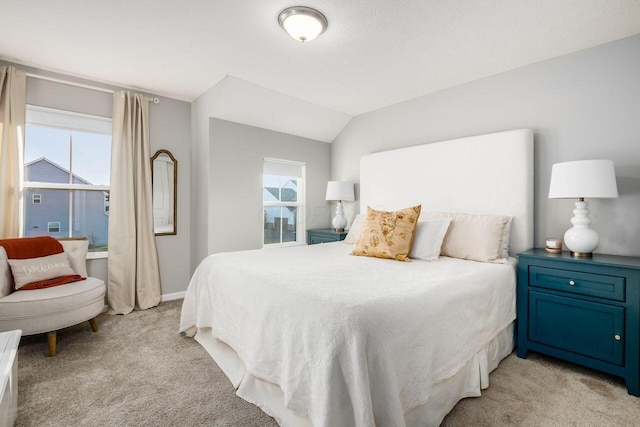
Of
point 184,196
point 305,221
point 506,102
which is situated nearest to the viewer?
point 506,102

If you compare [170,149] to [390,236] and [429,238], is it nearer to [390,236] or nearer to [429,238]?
[390,236]

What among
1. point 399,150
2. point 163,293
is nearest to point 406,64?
point 399,150

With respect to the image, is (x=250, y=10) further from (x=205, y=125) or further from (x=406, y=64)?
(x=205, y=125)

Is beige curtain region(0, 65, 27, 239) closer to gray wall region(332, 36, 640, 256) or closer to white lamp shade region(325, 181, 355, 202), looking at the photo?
white lamp shade region(325, 181, 355, 202)

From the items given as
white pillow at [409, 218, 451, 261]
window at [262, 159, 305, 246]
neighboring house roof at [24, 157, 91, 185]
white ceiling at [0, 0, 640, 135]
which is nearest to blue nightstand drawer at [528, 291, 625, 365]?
white pillow at [409, 218, 451, 261]

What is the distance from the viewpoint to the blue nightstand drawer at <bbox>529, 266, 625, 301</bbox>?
76.4 inches

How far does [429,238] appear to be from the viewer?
2.56 metres

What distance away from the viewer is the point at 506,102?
2.91 m

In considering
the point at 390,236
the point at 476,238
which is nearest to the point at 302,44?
the point at 390,236

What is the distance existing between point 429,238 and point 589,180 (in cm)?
116

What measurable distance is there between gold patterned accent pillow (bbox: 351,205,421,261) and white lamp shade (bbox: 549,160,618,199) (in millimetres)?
1079

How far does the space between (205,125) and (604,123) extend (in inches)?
153

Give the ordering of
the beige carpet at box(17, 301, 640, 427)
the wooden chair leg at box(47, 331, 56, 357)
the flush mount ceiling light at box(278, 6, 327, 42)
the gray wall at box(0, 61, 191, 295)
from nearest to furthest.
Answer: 1. the beige carpet at box(17, 301, 640, 427)
2. the flush mount ceiling light at box(278, 6, 327, 42)
3. the wooden chair leg at box(47, 331, 56, 357)
4. the gray wall at box(0, 61, 191, 295)

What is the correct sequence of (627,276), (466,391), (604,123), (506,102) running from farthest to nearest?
(506,102), (604,123), (627,276), (466,391)
